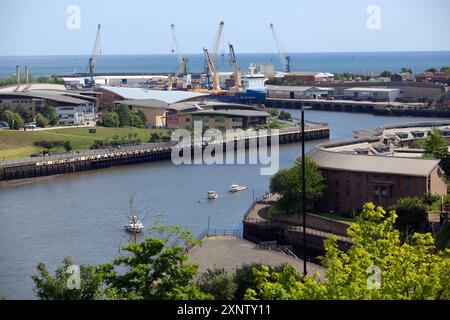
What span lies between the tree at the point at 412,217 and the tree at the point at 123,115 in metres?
11.6

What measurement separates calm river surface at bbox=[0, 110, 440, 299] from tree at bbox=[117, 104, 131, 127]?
13.6ft

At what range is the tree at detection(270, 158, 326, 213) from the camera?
931 centimetres

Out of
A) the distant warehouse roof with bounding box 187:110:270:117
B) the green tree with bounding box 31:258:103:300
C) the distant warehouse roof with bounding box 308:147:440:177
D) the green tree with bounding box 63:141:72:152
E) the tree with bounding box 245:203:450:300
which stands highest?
the tree with bounding box 245:203:450:300

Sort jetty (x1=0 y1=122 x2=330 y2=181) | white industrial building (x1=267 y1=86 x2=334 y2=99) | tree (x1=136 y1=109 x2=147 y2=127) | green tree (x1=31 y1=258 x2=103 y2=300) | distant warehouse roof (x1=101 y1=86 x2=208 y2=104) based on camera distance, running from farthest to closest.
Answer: white industrial building (x1=267 y1=86 x2=334 y2=99) < distant warehouse roof (x1=101 y1=86 x2=208 y2=104) < tree (x1=136 y1=109 x2=147 y2=127) < jetty (x1=0 y1=122 x2=330 y2=181) < green tree (x1=31 y1=258 x2=103 y2=300)

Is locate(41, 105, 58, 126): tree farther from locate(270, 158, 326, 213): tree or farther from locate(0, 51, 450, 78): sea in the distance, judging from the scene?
locate(0, 51, 450, 78): sea in the distance

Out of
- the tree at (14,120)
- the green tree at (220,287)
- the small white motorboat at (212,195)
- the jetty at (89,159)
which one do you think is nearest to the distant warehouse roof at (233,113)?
the jetty at (89,159)

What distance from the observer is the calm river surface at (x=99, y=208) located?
7891mm

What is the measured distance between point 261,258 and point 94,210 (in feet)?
10.8

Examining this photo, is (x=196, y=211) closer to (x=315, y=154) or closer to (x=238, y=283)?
(x=315, y=154)

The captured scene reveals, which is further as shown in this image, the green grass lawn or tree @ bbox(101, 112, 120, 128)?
tree @ bbox(101, 112, 120, 128)

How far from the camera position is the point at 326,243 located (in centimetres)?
374

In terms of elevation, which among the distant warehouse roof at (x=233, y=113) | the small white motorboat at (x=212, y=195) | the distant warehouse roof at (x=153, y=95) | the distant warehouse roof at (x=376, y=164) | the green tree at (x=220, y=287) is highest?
the distant warehouse roof at (x=153, y=95)

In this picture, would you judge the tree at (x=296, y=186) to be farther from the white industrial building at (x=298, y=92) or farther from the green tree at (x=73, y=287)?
the white industrial building at (x=298, y=92)

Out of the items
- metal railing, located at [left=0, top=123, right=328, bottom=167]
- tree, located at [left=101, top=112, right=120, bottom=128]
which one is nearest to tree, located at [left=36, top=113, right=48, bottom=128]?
tree, located at [left=101, top=112, right=120, bottom=128]
